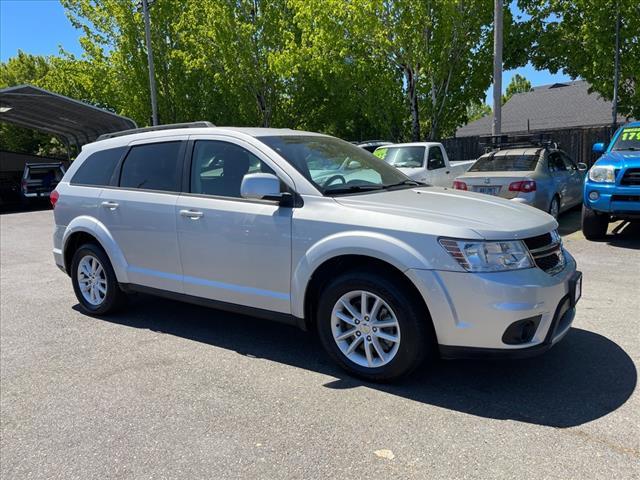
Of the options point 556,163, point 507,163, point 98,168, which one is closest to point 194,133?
point 98,168

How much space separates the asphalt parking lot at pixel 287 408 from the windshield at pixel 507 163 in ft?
16.4

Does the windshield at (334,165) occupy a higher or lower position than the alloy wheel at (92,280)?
higher

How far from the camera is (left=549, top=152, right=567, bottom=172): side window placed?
1019cm

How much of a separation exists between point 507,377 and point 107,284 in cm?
373

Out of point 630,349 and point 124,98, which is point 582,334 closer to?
point 630,349

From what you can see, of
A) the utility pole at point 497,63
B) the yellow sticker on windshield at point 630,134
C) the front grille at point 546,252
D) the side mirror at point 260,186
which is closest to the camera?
the front grille at point 546,252

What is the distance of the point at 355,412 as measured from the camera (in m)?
3.43

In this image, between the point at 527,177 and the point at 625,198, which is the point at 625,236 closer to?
the point at 625,198

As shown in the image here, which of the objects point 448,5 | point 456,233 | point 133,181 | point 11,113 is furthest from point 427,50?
point 11,113

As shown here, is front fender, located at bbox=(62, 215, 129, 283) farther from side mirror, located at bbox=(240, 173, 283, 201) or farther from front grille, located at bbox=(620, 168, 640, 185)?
front grille, located at bbox=(620, 168, 640, 185)

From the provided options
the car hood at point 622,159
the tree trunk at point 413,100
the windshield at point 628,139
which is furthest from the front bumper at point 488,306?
the tree trunk at point 413,100

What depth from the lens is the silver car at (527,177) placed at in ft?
30.4

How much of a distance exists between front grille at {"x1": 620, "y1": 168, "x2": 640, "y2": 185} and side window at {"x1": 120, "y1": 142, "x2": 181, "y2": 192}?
639 cm

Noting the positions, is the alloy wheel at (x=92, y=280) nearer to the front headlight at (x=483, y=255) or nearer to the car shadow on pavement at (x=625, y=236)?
the front headlight at (x=483, y=255)
